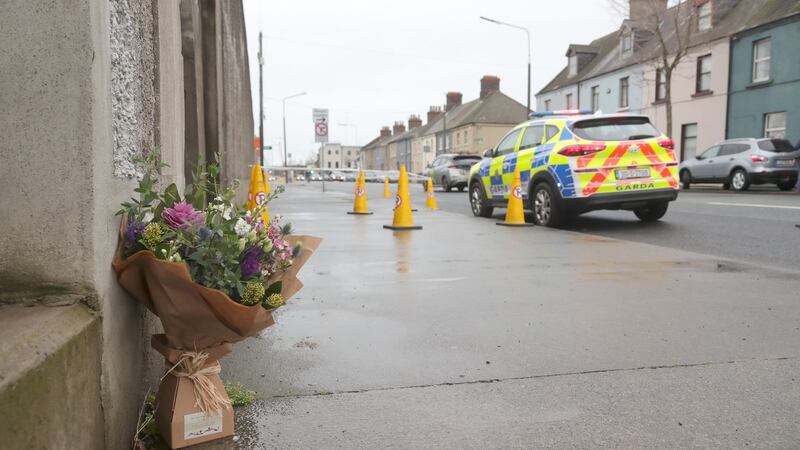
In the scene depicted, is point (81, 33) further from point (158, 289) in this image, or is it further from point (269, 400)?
point (269, 400)

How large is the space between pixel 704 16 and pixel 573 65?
1223 centimetres

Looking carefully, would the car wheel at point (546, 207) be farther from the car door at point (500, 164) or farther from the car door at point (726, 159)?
the car door at point (726, 159)

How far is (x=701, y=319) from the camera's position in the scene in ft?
13.1

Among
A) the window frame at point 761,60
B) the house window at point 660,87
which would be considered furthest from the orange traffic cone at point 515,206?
the house window at point 660,87

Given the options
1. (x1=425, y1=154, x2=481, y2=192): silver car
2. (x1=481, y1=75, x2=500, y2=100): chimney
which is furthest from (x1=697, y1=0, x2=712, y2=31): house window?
(x1=481, y1=75, x2=500, y2=100): chimney

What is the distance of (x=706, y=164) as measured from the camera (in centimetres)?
2259

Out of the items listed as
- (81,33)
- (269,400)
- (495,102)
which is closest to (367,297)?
(269,400)

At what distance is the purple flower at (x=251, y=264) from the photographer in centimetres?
220

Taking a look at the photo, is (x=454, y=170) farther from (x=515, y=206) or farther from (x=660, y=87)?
(x=515, y=206)

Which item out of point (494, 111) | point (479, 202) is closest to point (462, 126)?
point (494, 111)

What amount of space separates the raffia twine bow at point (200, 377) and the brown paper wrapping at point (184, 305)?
0.12 ft

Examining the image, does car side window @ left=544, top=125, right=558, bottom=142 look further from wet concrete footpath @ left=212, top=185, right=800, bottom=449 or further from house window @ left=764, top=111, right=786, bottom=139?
house window @ left=764, top=111, right=786, bottom=139

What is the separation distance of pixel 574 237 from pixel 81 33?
7293mm

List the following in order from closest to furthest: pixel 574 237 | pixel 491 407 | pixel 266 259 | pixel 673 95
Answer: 1. pixel 266 259
2. pixel 491 407
3. pixel 574 237
4. pixel 673 95
